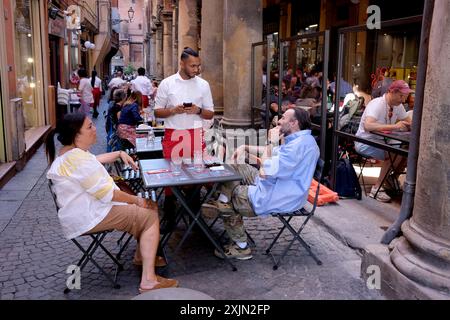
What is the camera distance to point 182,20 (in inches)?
583

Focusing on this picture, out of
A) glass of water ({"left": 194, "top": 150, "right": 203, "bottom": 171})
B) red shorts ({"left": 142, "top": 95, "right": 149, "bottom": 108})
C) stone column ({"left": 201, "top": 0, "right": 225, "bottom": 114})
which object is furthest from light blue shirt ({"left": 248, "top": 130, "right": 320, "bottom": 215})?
red shorts ({"left": 142, "top": 95, "right": 149, "bottom": 108})

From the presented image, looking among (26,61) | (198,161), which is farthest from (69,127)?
(26,61)

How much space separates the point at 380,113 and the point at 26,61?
27.9 ft

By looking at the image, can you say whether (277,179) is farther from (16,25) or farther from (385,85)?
(16,25)

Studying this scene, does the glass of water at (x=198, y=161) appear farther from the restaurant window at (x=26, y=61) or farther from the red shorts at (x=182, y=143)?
the restaurant window at (x=26, y=61)

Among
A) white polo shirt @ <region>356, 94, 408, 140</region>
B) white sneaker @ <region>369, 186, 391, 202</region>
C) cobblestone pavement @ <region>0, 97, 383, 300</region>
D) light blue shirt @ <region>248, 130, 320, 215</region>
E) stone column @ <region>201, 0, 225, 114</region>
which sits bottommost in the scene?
cobblestone pavement @ <region>0, 97, 383, 300</region>

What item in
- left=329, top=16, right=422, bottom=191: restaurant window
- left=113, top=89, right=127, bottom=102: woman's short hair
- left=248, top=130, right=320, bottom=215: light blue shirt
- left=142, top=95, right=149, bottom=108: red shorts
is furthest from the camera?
left=142, top=95, right=149, bottom=108: red shorts

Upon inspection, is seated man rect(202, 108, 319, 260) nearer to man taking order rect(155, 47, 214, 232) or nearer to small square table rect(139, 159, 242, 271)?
small square table rect(139, 159, 242, 271)

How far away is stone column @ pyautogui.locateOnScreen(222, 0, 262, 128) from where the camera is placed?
29.6 ft

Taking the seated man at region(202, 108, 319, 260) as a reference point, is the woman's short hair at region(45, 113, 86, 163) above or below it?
above

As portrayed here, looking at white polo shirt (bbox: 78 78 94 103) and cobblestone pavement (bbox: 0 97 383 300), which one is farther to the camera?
white polo shirt (bbox: 78 78 94 103)

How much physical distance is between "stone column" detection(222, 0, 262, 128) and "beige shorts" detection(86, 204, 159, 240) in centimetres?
576
